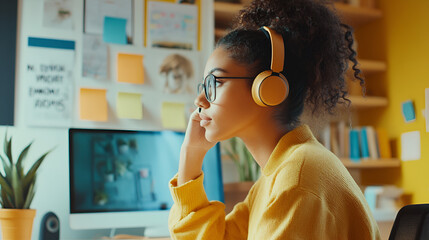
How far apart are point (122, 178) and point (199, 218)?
68 cm

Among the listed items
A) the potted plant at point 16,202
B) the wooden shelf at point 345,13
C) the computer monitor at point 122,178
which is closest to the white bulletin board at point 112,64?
the wooden shelf at point 345,13

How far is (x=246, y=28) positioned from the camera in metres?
1.06

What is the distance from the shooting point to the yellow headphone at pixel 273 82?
2.93 feet

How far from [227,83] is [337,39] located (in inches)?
10.6

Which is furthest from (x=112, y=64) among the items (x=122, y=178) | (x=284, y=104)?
(x=284, y=104)

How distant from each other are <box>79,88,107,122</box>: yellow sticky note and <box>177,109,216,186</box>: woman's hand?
3.18ft

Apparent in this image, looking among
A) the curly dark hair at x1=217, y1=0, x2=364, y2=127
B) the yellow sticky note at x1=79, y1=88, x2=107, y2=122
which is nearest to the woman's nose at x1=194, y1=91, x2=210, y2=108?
the curly dark hair at x1=217, y1=0, x2=364, y2=127

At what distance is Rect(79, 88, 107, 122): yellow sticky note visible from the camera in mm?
2021

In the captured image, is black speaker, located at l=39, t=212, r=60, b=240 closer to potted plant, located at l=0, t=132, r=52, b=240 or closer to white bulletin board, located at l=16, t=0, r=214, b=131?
potted plant, located at l=0, t=132, r=52, b=240


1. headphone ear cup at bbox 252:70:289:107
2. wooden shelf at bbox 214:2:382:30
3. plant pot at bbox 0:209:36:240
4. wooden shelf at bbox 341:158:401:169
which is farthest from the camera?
wooden shelf at bbox 341:158:401:169

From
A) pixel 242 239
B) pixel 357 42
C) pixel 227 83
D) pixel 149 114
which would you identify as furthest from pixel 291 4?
pixel 357 42

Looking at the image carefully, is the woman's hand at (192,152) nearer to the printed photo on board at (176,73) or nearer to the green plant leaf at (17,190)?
the green plant leaf at (17,190)

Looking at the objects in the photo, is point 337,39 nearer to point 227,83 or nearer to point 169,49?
point 227,83

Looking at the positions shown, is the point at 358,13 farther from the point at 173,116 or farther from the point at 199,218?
the point at 199,218
